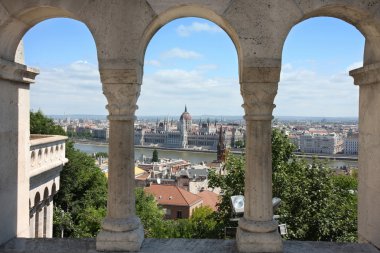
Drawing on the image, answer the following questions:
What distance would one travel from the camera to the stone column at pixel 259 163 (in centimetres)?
340

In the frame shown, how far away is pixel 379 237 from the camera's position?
3641 mm

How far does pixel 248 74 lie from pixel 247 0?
0.63 m

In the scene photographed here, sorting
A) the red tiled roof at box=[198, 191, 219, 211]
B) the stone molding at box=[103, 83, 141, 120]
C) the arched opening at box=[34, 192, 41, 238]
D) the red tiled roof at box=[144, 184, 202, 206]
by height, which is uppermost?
the stone molding at box=[103, 83, 141, 120]

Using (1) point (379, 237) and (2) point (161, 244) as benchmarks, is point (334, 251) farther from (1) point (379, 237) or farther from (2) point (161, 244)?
(2) point (161, 244)

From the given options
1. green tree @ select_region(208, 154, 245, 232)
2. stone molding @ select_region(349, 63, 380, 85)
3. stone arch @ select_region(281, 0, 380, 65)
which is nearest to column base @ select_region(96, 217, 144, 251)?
stone arch @ select_region(281, 0, 380, 65)

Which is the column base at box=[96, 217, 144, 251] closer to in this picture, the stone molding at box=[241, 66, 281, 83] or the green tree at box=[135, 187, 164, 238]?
the stone molding at box=[241, 66, 281, 83]

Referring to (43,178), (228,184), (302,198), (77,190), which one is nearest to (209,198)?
(77,190)

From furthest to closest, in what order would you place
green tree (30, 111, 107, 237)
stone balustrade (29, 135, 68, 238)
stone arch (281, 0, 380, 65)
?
green tree (30, 111, 107, 237) → stone balustrade (29, 135, 68, 238) → stone arch (281, 0, 380, 65)

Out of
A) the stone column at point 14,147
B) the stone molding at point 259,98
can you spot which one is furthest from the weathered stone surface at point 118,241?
the stone molding at point 259,98

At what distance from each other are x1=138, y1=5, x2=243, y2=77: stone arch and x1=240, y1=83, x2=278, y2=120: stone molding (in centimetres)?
26

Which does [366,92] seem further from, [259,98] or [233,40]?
[233,40]

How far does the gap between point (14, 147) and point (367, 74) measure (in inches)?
135

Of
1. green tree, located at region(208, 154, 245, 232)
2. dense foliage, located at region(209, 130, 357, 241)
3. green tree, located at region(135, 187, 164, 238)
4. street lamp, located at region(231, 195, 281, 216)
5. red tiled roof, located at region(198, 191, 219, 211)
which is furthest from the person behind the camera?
red tiled roof, located at region(198, 191, 219, 211)

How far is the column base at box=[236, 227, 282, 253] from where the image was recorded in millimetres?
3404
